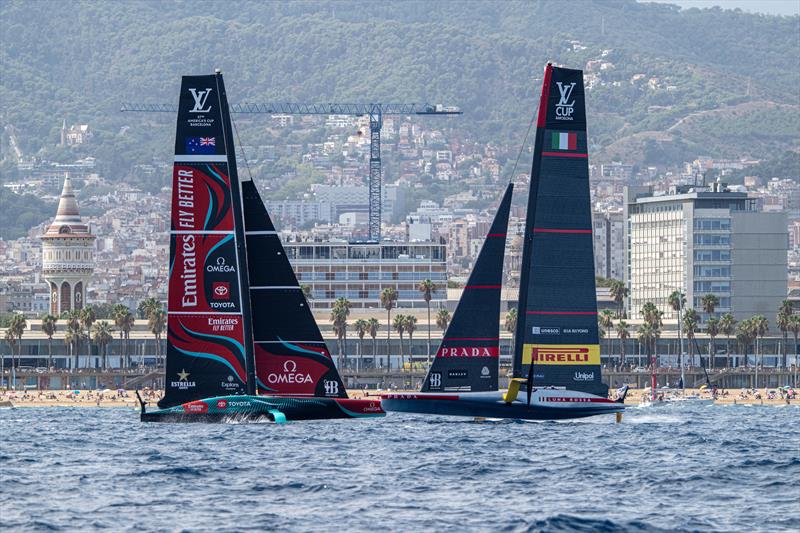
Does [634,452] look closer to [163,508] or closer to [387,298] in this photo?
[163,508]

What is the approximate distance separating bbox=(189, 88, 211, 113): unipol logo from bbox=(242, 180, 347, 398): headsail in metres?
2.96

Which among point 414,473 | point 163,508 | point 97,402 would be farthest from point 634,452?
point 97,402

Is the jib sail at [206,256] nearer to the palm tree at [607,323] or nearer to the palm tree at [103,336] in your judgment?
the palm tree at [103,336]

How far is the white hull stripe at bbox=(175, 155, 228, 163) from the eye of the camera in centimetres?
6594

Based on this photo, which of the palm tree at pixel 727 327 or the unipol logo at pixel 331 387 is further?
the palm tree at pixel 727 327

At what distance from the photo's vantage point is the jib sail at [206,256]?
66000 millimetres

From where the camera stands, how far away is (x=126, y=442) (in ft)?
211

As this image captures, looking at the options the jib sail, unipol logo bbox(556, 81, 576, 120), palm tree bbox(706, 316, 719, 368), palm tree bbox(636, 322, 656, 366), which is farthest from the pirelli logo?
palm tree bbox(706, 316, 719, 368)

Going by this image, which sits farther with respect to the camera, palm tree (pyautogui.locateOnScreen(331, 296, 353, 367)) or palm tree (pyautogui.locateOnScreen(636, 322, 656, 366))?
palm tree (pyautogui.locateOnScreen(636, 322, 656, 366))

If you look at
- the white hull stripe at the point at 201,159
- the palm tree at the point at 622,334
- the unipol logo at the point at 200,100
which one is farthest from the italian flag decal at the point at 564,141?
the palm tree at the point at 622,334

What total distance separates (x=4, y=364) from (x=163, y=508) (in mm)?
132516

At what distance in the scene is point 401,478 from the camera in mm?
49312

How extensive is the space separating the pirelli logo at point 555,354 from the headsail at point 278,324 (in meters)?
6.99

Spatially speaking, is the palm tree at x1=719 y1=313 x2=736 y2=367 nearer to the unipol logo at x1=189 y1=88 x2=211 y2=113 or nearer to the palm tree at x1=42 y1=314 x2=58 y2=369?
the palm tree at x1=42 y1=314 x2=58 y2=369
